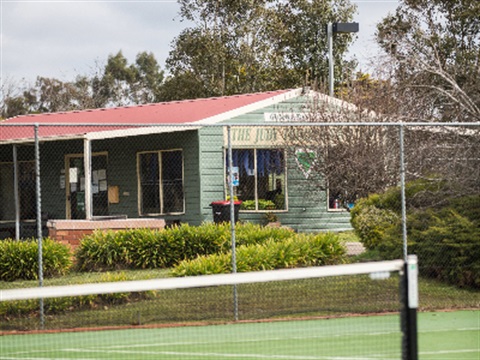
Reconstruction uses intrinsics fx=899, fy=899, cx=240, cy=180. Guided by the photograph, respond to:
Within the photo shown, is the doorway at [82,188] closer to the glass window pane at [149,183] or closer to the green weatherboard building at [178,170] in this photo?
the green weatherboard building at [178,170]

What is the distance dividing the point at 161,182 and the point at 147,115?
11.0ft

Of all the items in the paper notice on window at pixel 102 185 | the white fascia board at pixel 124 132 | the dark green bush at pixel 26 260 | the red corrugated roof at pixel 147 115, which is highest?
the red corrugated roof at pixel 147 115

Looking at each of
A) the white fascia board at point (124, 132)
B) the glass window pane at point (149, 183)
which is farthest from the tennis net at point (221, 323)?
the glass window pane at point (149, 183)

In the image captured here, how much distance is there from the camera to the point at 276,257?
15336 mm

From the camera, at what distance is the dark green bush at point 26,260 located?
1582 centimetres

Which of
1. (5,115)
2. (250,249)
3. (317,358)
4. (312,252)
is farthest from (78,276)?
(5,115)

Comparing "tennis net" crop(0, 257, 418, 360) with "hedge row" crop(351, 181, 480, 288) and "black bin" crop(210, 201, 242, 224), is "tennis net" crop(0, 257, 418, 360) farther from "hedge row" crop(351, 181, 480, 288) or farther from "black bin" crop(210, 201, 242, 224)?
"black bin" crop(210, 201, 242, 224)

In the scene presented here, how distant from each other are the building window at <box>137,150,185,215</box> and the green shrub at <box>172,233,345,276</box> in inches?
263

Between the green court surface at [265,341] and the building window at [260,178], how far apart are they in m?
9.61

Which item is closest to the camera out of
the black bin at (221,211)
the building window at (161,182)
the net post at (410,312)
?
the net post at (410,312)

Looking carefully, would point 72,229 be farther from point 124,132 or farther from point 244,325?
point 244,325

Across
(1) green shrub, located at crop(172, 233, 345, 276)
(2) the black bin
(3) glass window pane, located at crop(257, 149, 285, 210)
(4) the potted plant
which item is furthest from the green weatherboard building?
(1) green shrub, located at crop(172, 233, 345, 276)

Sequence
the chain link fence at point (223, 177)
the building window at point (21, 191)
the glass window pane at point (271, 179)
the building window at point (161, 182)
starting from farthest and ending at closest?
1. the building window at point (21, 191)
2. the building window at point (161, 182)
3. the glass window pane at point (271, 179)
4. the chain link fence at point (223, 177)

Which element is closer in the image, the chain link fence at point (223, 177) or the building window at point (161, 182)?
the chain link fence at point (223, 177)
